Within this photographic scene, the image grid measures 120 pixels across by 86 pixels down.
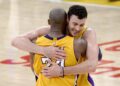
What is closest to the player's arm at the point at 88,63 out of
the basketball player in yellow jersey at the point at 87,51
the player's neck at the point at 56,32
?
the basketball player in yellow jersey at the point at 87,51

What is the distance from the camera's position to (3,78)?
5770 millimetres

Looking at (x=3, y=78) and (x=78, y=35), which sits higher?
(x=78, y=35)

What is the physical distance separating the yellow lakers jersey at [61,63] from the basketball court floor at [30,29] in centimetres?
279

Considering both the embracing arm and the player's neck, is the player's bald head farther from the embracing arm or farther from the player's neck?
the embracing arm

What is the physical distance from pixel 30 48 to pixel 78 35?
0.31m

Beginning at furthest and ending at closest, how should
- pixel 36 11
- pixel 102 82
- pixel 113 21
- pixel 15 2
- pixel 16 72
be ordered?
pixel 15 2 < pixel 36 11 < pixel 113 21 < pixel 16 72 < pixel 102 82

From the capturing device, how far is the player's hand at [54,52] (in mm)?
2639

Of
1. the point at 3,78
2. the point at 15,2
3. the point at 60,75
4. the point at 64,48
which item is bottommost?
the point at 15,2

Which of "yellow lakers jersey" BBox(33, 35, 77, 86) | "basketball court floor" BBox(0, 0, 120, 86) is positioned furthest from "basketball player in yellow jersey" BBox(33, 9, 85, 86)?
"basketball court floor" BBox(0, 0, 120, 86)

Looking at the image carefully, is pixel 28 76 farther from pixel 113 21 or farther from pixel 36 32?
pixel 113 21

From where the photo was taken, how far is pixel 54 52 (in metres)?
2.67

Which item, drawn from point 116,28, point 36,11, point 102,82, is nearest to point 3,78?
point 102,82

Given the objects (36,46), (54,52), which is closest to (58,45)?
(54,52)

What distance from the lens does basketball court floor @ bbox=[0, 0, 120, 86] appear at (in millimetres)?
5840
